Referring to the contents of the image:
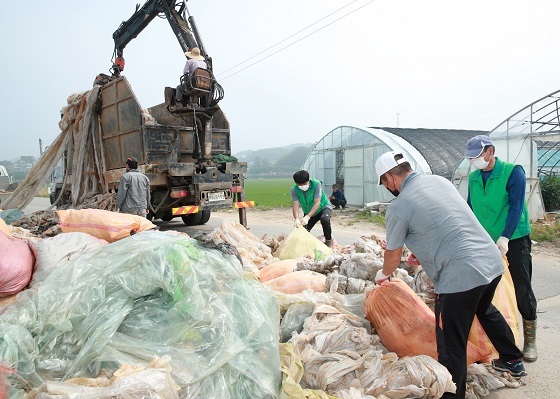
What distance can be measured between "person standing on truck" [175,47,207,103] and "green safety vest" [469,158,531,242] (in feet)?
19.5

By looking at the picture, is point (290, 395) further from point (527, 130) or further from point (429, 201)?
point (527, 130)

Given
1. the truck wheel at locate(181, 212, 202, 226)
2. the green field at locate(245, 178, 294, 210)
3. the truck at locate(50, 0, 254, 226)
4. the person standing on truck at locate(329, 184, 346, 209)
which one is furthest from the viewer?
the green field at locate(245, 178, 294, 210)

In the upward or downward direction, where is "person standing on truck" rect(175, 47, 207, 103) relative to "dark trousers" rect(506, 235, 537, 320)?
upward

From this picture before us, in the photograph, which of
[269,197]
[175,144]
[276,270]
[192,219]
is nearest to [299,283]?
[276,270]

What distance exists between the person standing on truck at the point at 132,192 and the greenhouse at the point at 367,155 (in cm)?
993

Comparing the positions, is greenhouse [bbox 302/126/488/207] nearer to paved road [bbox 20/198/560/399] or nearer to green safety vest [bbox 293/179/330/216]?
paved road [bbox 20/198/560/399]

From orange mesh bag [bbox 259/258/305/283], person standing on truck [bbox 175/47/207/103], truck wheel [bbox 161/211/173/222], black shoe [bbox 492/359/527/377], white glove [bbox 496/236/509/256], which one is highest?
person standing on truck [bbox 175/47/207/103]

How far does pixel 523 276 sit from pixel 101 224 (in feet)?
12.7

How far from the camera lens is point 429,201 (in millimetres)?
2365

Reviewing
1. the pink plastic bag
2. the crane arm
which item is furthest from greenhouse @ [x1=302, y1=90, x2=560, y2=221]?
the pink plastic bag

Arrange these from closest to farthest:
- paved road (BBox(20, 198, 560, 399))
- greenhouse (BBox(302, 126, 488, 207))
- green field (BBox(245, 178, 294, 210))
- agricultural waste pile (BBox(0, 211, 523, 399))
A: agricultural waste pile (BBox(0, 211, 523, 399)) < paved road (BBox(20, 198, 560, 399)) < greenhouse (BBox(302, 126, 488, 207)) < green field (BBox(245, 178, 294, 210))

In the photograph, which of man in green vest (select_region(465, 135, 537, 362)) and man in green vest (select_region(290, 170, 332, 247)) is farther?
man in green vest (select_region(290, 170, 332, 247))

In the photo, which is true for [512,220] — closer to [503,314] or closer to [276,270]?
[503,314]

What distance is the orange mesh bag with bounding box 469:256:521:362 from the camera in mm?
2750
